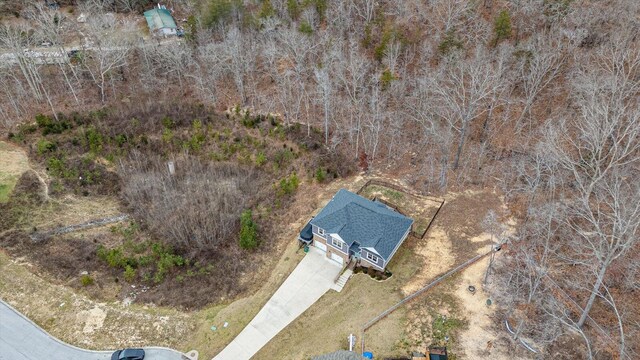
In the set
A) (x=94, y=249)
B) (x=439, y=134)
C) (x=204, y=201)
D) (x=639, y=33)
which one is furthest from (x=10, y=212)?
(x=639, y=33)

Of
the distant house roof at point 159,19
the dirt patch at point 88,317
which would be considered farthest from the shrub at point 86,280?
the distant house roof at point 159,19

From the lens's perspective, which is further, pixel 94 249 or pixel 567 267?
pixel 94 249

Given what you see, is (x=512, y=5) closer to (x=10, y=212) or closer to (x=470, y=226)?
(x=470, y=226)

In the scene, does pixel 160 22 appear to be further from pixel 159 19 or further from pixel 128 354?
pixel 128 354

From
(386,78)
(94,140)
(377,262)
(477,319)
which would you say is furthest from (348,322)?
(94,140)

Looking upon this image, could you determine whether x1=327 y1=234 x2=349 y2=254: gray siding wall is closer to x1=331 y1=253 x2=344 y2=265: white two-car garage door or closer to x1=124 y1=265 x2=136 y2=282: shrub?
x1=331 y1=253 x2=344 y2=265: white two-car garage door

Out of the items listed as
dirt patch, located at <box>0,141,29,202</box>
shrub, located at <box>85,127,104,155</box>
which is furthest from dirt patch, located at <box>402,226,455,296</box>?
dirt patch, located at <box>0,141,29,202</box>

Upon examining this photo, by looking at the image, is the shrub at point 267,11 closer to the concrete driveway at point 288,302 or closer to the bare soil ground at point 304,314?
the bare soil ground at point 304,314
